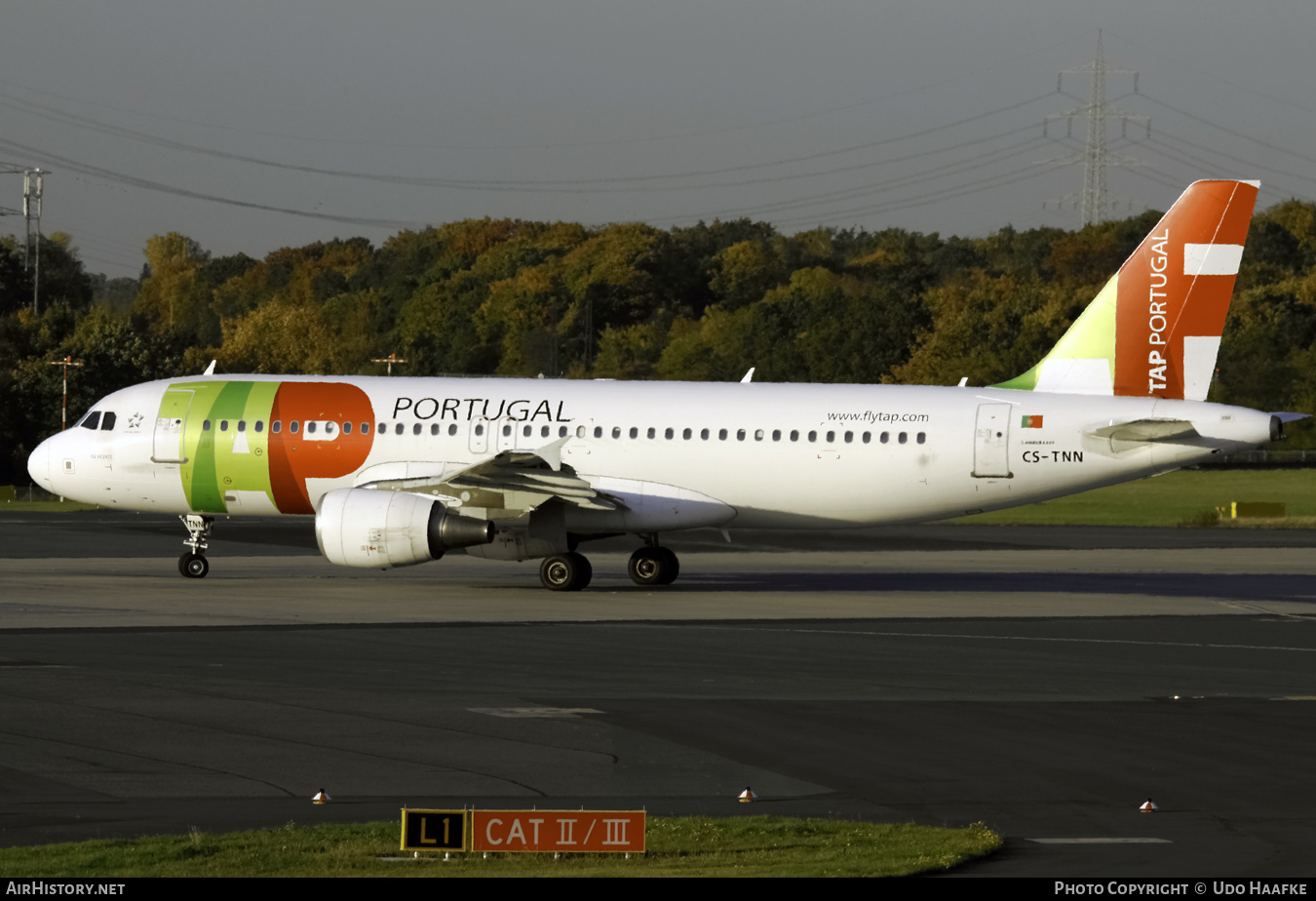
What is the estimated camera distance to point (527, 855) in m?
10.1

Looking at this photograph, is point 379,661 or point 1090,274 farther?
point 1090,274

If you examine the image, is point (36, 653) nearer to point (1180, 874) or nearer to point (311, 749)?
point (311, 749)

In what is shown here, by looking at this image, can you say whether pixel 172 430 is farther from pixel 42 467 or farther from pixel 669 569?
pixel 669 569

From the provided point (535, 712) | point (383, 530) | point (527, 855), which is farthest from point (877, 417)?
point (527, 855)

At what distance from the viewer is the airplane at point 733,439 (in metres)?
30.3

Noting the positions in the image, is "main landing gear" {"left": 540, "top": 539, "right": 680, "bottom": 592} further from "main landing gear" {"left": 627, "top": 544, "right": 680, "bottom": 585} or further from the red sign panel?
the red sign panel

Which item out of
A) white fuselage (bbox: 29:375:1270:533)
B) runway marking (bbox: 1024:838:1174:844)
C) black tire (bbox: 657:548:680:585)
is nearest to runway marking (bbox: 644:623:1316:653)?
white fuselage (bbox: 29:375:1270:533)

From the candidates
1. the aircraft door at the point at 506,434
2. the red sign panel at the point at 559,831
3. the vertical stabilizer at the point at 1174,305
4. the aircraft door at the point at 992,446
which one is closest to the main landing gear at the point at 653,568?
the aircraft door at the point at 506,434

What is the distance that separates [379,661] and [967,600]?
13.4 meters

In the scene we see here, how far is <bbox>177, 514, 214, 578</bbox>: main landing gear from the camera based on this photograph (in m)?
32.7

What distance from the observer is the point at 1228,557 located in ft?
138

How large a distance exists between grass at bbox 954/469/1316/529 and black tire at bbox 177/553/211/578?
30.6 m
